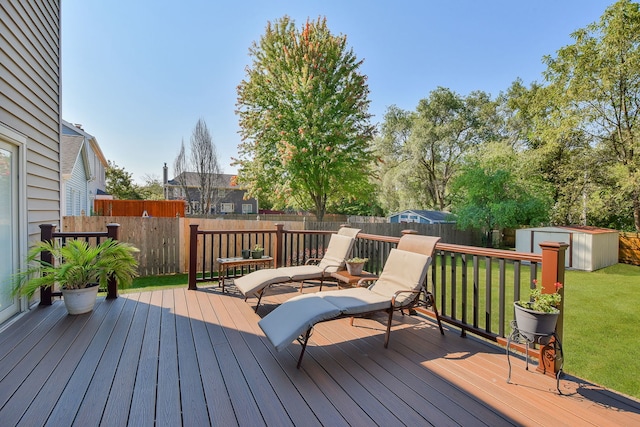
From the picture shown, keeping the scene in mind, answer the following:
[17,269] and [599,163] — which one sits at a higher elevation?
[599,163]

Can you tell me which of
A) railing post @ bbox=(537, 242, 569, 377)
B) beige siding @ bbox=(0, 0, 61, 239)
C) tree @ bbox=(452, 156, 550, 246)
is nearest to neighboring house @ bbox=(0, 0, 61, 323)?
beige siding @ bbox=(0, 0, 61, 239)

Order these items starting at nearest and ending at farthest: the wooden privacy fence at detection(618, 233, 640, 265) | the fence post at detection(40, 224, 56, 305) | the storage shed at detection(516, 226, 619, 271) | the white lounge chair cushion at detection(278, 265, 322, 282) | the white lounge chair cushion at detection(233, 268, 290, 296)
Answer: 1. the white lounge chair cushion at detection(233, 268, 290, 296)
2. the fence post at detection(40, 224, 56, 305)
3. the white lounge chair cushion at detection(278, 265, 322, 282)
4. the storage shed at detection(516, 226, 619, 271)
5. the wooden privacy fence at detection(618, 233, 640, 265)

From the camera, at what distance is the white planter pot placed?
359 cm

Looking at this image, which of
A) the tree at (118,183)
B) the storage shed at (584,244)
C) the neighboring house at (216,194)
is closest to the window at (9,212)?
the neighboring house at (216,194)

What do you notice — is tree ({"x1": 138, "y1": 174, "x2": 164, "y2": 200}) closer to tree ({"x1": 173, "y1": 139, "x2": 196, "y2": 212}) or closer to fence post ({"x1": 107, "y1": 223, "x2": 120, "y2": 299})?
tree ({"x1": 173, "y1": 139, "x2": 196, "y2": 212})

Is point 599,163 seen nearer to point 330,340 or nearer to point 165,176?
point 330,340

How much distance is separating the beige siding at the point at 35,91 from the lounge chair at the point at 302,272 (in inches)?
110

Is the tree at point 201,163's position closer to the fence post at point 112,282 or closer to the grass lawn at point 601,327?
the grass lawn at point 601,327

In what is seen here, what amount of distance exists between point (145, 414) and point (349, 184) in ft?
39.3

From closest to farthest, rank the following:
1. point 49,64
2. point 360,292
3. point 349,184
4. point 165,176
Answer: point 360,292, point 49,64, point 349,184, point 165,176

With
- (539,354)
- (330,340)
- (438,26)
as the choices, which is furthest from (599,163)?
(330,340)

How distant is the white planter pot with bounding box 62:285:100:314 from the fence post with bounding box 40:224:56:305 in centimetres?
66

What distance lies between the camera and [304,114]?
12281 millimetres

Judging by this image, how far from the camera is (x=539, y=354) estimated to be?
8.05ft
